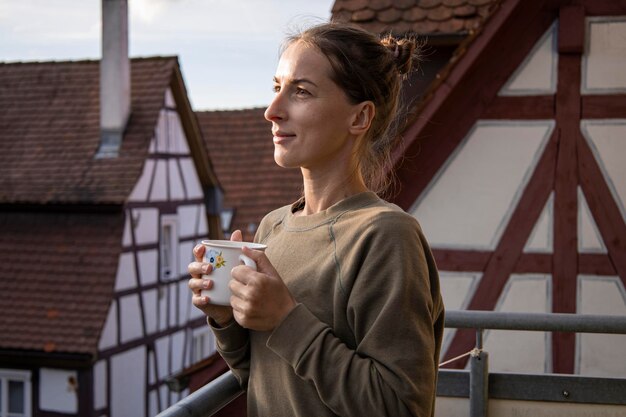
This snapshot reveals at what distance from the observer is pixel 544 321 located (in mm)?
2734

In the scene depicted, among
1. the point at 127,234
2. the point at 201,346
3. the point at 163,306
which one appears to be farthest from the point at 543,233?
the point at 201,346

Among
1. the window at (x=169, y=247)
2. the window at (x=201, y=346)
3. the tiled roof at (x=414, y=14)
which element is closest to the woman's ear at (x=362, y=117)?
the tiled roof at (x=414, y=14)

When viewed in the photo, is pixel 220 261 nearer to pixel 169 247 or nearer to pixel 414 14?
pixel 414 14

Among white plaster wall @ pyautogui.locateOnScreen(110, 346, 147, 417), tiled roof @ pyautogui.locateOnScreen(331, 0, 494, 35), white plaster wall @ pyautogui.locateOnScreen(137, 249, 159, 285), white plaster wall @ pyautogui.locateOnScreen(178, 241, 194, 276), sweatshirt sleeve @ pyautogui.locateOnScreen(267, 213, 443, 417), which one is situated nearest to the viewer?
sweatshirt sleeve @ pyautogui.locateOnScreen(267, 213, 443, 417)

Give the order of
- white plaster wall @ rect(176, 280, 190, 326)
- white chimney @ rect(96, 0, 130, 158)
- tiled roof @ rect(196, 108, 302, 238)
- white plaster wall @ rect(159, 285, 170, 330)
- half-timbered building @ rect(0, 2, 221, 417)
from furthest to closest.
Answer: tiled roof @ rect(196, 108, 302, 238) → white plaster wall @ rect(176, 280, 190, 326) → white plaster wall @ rect(159, 285, 170, 330) → white chimney @ rect(96, 0, 130, 158) → half-timbered building @ rect(0, 2, 221, 417)

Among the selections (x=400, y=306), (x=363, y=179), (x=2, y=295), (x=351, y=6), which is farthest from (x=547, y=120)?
(x=2, y=295)

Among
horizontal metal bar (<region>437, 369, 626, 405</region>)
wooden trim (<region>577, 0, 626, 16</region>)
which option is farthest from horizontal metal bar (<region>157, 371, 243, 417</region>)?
wooden trim (<region>577, 0, 626, 16</region>)

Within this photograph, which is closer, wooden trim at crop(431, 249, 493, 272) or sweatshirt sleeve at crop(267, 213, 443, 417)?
sweatshirt sleeve at crop(267, 213, 443, 417)

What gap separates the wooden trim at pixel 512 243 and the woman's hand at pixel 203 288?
430cm

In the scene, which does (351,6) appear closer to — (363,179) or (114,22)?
(363,179)

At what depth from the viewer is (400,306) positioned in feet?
4.81

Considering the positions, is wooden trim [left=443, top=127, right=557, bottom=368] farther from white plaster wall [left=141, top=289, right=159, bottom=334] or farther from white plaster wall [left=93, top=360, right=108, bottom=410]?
white plaster wall [left=141, top=289, right=159, bottom=334]

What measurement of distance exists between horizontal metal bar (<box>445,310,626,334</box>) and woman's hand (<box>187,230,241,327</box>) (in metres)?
1.23

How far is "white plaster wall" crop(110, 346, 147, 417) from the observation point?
14.3 metres
